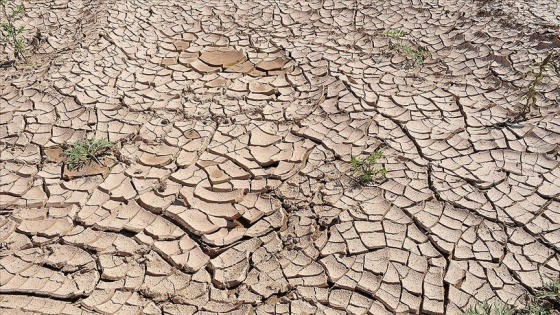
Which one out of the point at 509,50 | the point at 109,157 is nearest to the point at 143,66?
the point at 109,157

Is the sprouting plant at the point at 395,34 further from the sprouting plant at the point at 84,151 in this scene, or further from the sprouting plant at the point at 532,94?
the sprouting plant at the point at 84,151

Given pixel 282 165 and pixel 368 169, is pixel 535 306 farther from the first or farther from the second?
pixel 282 165

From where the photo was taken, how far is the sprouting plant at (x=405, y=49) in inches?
154

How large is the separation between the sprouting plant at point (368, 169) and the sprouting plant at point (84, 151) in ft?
4.84

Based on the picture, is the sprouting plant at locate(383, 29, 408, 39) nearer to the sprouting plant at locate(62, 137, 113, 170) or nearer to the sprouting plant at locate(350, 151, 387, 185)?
the sprouting plant at locate(350, 151, 387, 185)

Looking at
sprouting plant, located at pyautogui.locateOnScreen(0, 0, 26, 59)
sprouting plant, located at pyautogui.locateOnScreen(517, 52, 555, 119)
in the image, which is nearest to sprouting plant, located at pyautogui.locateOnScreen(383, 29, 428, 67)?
sprouting plant, located at pyautogui.locateOnScreen(517, 52, 555, 119)

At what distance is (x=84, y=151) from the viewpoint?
3188 millimetres

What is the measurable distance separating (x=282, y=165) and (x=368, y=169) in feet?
1.59

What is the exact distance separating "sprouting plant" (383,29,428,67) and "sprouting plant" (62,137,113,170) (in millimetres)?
2186

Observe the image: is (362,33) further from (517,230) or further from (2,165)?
(2,165)

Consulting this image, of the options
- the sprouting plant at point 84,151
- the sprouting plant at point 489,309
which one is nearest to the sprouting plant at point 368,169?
the sprouting plant at point 489,309

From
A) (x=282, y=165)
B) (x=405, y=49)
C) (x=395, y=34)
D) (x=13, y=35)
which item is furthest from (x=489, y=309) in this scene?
(x=13, y=35)

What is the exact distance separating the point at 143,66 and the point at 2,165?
1.29 metres

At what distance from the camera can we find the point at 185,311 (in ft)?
7.68
